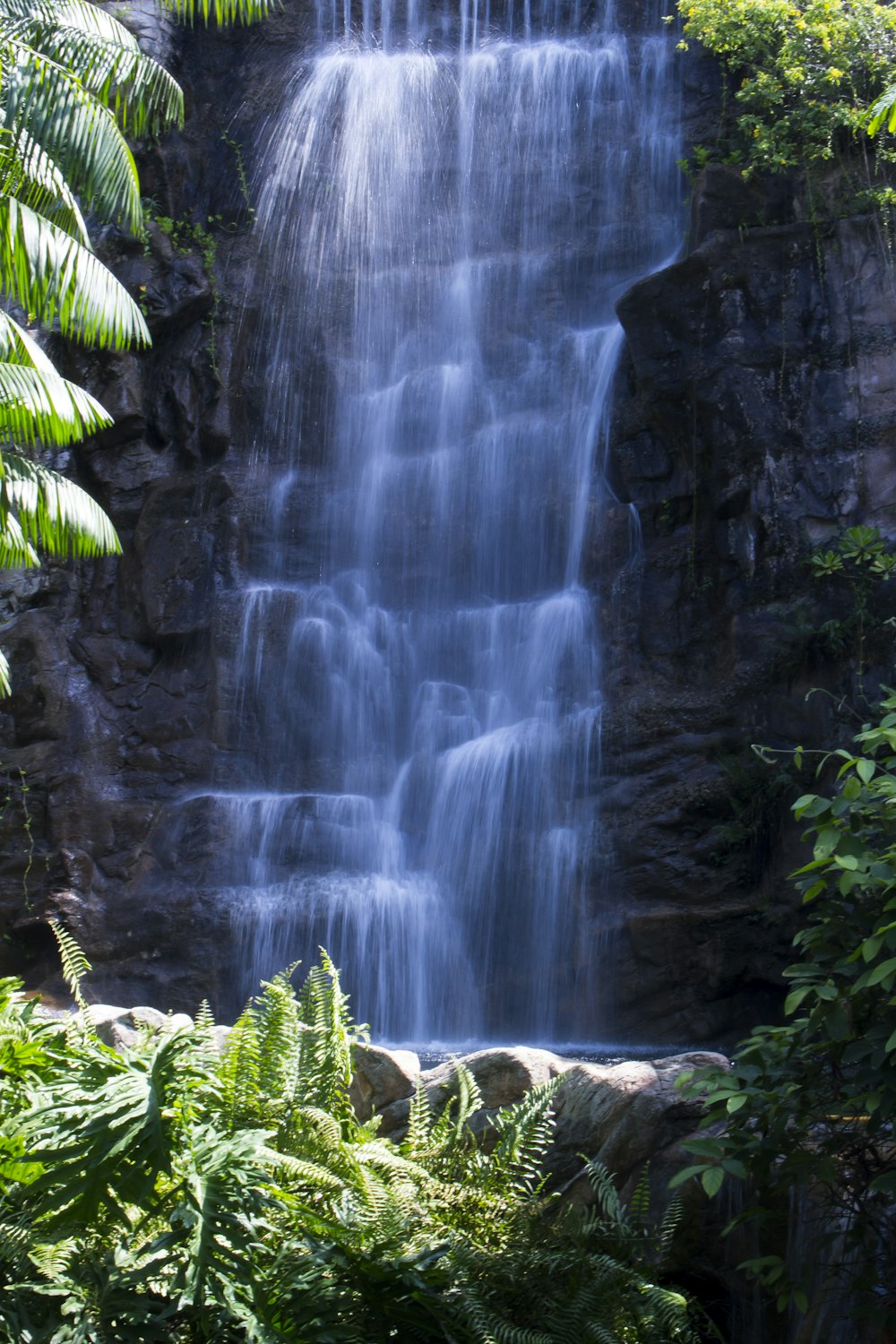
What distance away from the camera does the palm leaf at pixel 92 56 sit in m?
10.3

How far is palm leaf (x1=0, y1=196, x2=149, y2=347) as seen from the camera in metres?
8.36

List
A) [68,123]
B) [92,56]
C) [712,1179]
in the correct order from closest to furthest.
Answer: [712,1179]
[68,123]
[92,56]

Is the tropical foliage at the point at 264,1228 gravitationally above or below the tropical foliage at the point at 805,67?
below

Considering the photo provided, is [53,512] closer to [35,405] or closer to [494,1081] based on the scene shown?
[35,405]

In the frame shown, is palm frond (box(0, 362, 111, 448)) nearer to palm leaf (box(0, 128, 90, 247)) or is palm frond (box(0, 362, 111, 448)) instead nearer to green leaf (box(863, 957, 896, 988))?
palm leaf (box(0, 128, 90, 247))

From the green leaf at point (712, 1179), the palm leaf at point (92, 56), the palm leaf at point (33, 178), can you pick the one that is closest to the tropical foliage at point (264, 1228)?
the green leaf at point (712, 1179)

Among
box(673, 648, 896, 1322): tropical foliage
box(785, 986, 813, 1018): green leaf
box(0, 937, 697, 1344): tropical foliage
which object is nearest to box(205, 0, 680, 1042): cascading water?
box(673, 648, 896, 1322): tropical foliage

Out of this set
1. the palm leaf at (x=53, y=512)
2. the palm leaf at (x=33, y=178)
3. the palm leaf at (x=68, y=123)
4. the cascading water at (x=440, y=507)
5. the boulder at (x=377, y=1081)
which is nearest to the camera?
the boulder at (x=377, y=1081)

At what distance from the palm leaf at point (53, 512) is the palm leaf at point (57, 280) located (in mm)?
1597

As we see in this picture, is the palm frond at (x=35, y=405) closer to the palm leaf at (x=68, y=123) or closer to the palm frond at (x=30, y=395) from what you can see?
the palm frond at (x=30, y=395)

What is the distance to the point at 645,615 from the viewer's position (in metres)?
14.6

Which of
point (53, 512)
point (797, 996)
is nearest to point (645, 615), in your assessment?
point (53, 512)

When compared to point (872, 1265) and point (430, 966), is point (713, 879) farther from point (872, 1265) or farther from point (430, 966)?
point (872, 1265)

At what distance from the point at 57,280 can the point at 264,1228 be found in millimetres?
6808
